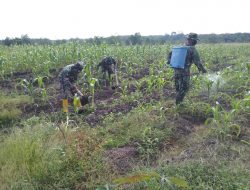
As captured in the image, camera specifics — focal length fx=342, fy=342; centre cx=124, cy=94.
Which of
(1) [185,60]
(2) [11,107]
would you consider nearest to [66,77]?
(2) [11,107]

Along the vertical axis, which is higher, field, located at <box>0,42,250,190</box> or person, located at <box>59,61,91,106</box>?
person, located at <box>59,61,91,106</box>

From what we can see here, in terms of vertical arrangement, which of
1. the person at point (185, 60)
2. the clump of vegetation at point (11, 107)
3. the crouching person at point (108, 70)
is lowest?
the clump of vegetation at point (11, 107)

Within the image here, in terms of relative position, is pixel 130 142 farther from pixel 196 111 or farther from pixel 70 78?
pixel 70 78

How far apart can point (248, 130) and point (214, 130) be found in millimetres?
630

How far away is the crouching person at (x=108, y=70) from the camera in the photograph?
32.9ft

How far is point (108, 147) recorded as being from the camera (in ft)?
19.2

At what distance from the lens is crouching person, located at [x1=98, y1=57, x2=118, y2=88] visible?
394 inches

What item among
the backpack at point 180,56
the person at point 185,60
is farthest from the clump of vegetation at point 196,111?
the backpack at point 180,56

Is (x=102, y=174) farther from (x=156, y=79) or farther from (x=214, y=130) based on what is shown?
(x=156, y=79)

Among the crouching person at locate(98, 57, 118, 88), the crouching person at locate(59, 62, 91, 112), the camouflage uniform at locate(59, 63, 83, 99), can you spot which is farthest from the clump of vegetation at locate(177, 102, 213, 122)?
the crouching person at locate(98, 57, 118, 88)

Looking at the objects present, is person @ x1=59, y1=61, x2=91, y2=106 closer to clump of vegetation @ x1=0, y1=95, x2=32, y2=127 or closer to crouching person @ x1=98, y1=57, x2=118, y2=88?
clump of vegetation @ x1=0, y1=95, x2=32, y2=127

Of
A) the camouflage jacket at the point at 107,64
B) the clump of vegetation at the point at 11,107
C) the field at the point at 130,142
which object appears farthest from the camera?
the camouflage jacket at the point at 107,64

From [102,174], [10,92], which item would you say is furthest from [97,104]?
[102,174]

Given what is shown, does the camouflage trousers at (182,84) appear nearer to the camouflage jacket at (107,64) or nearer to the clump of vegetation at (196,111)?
the clump of vegetation at (196,111)
